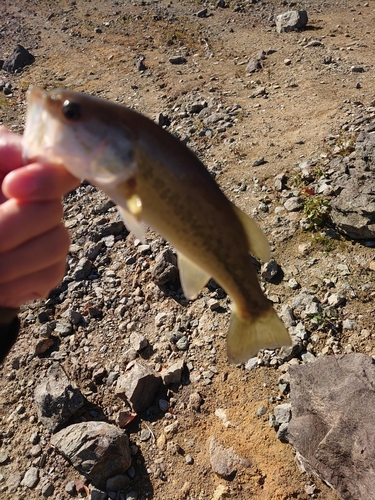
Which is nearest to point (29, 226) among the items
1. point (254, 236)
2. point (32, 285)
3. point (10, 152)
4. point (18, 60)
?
point (32, 285)

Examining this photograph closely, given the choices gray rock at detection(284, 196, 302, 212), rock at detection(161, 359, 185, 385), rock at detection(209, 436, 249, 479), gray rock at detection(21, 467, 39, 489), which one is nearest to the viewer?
rock at detection(209, 436, 249, 479)

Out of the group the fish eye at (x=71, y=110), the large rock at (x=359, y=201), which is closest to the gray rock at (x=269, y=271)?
the large rock at (x=359, y=201)

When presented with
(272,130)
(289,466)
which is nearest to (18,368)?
(289,466)

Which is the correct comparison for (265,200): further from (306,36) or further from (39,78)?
(39,78)

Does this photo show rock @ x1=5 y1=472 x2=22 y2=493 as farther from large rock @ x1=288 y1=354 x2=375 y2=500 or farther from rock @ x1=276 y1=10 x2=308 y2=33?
rock @ x1=276 y1=10 x2=308 y2=33

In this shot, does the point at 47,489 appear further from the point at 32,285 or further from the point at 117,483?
the point at 32,285

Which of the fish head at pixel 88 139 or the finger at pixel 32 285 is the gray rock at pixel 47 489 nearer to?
the finger at pixel 32 285

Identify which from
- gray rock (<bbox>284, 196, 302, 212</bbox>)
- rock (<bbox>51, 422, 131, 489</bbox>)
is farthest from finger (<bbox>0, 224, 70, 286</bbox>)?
gray rock (<bbox>284, 196, 302, 212</bbox>)
